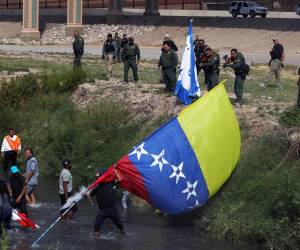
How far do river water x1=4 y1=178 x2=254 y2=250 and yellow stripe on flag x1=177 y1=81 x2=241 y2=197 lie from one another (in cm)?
110

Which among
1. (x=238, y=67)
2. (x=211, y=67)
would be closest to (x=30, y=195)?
(x=238, y=67)

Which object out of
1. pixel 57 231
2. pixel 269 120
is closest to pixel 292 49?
pixel 269 120

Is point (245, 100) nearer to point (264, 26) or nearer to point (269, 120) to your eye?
point (269, 120)

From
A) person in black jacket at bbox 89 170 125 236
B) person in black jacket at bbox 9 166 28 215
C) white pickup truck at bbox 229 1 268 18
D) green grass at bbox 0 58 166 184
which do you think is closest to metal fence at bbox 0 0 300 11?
white pickup truck at bbox 229 1 268 18

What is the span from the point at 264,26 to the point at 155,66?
28.1 meters

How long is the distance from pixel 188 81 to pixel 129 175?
6.83 metres

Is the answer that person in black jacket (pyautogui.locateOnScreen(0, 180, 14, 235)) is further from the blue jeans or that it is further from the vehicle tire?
the vehicle tire

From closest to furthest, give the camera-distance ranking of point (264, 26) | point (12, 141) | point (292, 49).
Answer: point (12, 141) < point (292, 49) < point (264, 26)

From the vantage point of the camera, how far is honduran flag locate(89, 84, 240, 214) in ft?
59.6

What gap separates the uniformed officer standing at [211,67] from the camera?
82.0 feet

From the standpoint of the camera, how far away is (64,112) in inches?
1093

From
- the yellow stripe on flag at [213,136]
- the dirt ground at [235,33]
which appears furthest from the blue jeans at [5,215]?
the dirt ground at [235,33]

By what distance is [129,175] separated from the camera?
59.3 feet

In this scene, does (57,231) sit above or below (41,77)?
below
